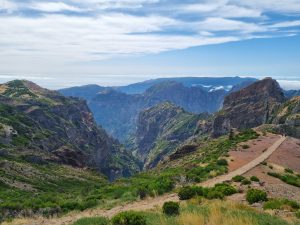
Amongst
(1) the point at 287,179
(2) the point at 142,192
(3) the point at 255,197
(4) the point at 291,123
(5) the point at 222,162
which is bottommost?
(4) the point at 291,123

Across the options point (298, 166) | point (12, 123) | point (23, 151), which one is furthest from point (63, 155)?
point (298, 166)

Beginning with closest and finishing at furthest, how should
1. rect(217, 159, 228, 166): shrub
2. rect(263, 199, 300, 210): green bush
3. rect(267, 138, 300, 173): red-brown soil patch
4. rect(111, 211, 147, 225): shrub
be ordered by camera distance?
1. rect(111, 211, 147, 225): shrub
2. rect(263, 199, 300, 210): green bush
3. rect(217, 159, 228, 166): shrub
4. rect(267, 138, 300, 173): red-brown soil patch

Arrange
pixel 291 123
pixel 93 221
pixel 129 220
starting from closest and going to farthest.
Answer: pixel 129 220 < pixel 93 221 < pixel 291 123

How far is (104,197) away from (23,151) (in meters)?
98.5

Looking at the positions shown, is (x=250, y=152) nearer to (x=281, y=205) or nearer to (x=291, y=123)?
(x=281, y=205)

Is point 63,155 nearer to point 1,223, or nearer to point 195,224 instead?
point 1,223

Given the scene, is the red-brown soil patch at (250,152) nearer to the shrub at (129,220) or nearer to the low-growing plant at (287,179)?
the low-growing plant at (287,179)

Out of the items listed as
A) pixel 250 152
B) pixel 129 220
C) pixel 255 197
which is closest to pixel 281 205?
pixel 255 197

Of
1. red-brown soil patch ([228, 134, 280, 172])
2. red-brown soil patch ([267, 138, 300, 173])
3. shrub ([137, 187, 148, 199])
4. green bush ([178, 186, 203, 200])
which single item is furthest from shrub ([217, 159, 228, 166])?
green bush ([178, 186, 203, 200])

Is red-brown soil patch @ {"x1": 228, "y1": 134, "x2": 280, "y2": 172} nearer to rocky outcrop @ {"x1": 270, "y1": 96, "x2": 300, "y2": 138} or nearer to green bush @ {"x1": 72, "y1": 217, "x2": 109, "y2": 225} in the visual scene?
rocky outcrop @ {"x1": 270, "y1": 96, "x2": 300, "y2": 138}

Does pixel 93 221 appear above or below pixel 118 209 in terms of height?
above

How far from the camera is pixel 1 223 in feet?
97.3

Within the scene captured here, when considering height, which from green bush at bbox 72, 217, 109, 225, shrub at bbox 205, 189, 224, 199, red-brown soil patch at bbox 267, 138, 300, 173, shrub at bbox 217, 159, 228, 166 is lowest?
red-brown soil patch at bbox 267, 138, 300, 173

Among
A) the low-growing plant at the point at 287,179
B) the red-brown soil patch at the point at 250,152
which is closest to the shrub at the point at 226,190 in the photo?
the low-growing plant at the point at 287,179
